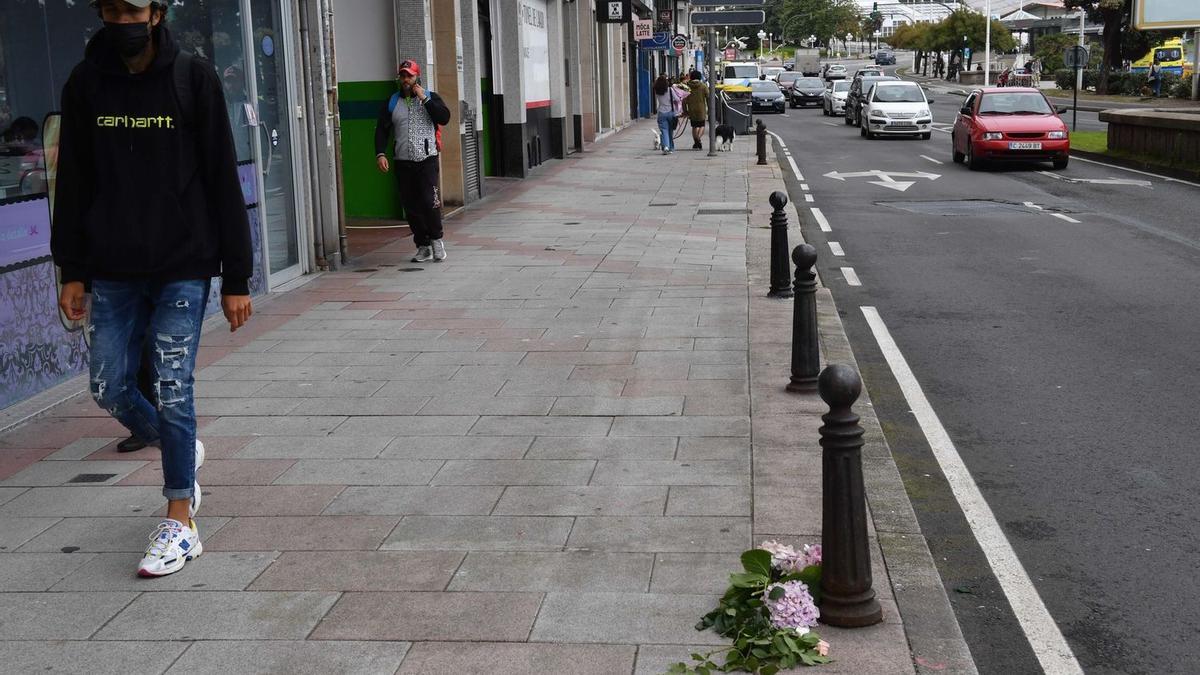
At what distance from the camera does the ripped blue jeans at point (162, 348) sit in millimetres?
4859

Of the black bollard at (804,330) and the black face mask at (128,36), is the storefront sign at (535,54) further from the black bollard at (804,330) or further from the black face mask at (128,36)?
the black face mask at (128,36)

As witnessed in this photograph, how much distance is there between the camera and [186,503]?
505 cm

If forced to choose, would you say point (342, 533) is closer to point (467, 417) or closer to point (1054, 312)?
point (467, 417)

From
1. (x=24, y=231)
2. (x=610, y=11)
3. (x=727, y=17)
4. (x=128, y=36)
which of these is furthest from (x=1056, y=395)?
(x=610, y=11)

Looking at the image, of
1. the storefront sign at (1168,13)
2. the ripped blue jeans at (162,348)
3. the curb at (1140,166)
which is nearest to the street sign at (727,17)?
the curb at (1140,166)

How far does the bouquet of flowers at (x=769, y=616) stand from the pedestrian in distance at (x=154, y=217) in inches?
80.6

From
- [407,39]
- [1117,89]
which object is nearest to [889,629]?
[407,39]

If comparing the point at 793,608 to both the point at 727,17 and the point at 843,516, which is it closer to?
the point at 843,516

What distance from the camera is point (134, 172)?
4.80 metres

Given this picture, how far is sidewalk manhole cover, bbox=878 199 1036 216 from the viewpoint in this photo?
18125 mm

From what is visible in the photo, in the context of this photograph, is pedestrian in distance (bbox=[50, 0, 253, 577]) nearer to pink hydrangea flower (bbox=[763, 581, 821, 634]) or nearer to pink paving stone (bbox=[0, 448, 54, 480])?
pink paving stone (bbox=[0, 448, 54, 480])

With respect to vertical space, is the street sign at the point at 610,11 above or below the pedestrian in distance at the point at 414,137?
above

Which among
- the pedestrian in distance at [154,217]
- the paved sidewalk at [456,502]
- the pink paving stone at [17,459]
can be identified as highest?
the pedestrian in distance at [154,217]

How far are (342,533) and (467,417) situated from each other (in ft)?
6.20
